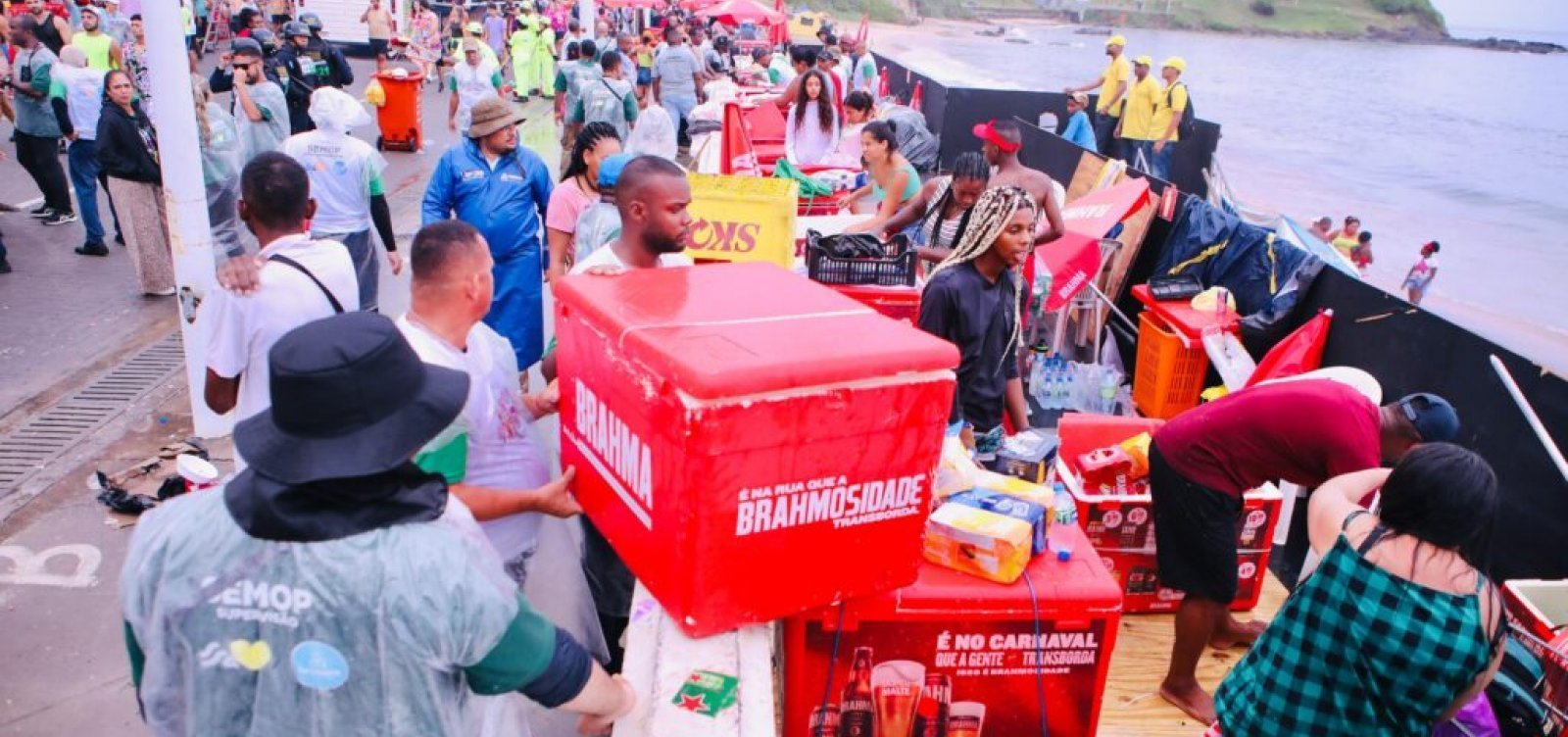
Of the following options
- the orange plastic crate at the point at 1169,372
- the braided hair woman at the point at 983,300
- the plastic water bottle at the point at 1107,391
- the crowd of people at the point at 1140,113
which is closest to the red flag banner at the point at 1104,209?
the orange plastic crate at the point at 1169,372

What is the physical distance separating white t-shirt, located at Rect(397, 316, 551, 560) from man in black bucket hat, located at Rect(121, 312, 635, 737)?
3.03 feet

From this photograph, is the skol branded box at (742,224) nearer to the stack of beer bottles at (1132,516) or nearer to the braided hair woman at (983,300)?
the braided hair woman at (983,300)

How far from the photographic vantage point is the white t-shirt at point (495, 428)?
9.61 feet

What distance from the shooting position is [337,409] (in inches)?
71.4

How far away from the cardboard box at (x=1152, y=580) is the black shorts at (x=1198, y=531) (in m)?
0.49

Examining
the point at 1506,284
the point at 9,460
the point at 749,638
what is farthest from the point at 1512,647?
the point at 1506,284

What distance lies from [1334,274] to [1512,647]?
11.9 ft

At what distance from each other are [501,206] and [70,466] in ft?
9.31

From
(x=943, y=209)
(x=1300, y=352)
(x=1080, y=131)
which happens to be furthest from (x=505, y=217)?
(x=1080, y=131)

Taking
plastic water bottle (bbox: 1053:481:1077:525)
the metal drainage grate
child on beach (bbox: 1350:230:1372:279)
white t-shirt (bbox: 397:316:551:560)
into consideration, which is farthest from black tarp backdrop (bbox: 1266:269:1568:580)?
child on beach (bbox: 1350:230:1372:279)

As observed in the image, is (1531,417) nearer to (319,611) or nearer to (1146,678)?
(1146,678)

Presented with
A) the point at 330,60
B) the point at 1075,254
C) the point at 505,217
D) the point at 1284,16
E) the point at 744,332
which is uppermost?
the point at 1284,16

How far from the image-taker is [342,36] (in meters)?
26.6

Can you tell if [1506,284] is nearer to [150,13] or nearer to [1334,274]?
[1334,274]
